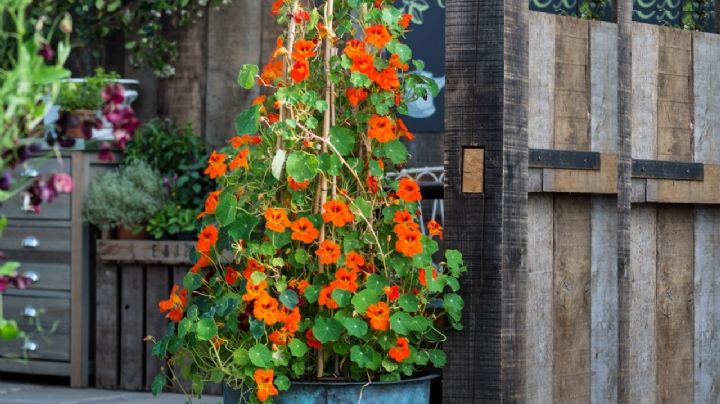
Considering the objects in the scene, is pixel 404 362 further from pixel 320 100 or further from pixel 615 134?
pixel 615 134

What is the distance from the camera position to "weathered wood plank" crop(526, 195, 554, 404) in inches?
130

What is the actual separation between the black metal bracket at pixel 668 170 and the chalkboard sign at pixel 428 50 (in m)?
2.11

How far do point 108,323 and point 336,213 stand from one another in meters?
2.52

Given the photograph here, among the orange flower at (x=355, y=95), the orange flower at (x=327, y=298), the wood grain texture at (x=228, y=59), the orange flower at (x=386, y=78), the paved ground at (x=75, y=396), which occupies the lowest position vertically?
the paved ground at (x=75, y=396)

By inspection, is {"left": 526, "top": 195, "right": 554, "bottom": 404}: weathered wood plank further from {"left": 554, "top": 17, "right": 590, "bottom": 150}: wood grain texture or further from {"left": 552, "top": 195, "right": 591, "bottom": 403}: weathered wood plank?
{"left": 554, "top": 17, "right": 590, "bottom": 150}: wood grain texture

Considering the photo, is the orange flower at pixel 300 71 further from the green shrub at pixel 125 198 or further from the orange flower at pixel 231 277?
the green shrub at pixel 125 198

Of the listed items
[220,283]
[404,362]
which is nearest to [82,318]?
[220,283]

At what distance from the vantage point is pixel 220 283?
3336 mm

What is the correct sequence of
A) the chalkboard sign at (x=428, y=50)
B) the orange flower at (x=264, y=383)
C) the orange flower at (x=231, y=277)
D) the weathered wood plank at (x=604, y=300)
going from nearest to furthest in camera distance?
1. the orange flower at (x=264, y=383)
2. the orange flower at (x=231, y=277)
3. the weathered wood plank at (x=604, y=300)
4. the chalkboard sign at (x=428, y=50)

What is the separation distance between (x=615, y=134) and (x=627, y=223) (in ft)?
0.85

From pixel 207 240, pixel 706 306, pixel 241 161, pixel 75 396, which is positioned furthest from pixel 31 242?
pixel 706 306

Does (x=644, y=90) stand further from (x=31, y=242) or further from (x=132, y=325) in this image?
(x=31, y=242)

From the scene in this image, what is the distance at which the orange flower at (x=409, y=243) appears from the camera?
3129 mm

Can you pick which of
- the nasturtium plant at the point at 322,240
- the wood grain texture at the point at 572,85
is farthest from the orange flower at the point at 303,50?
the wood grain texture at the point at 572,85
